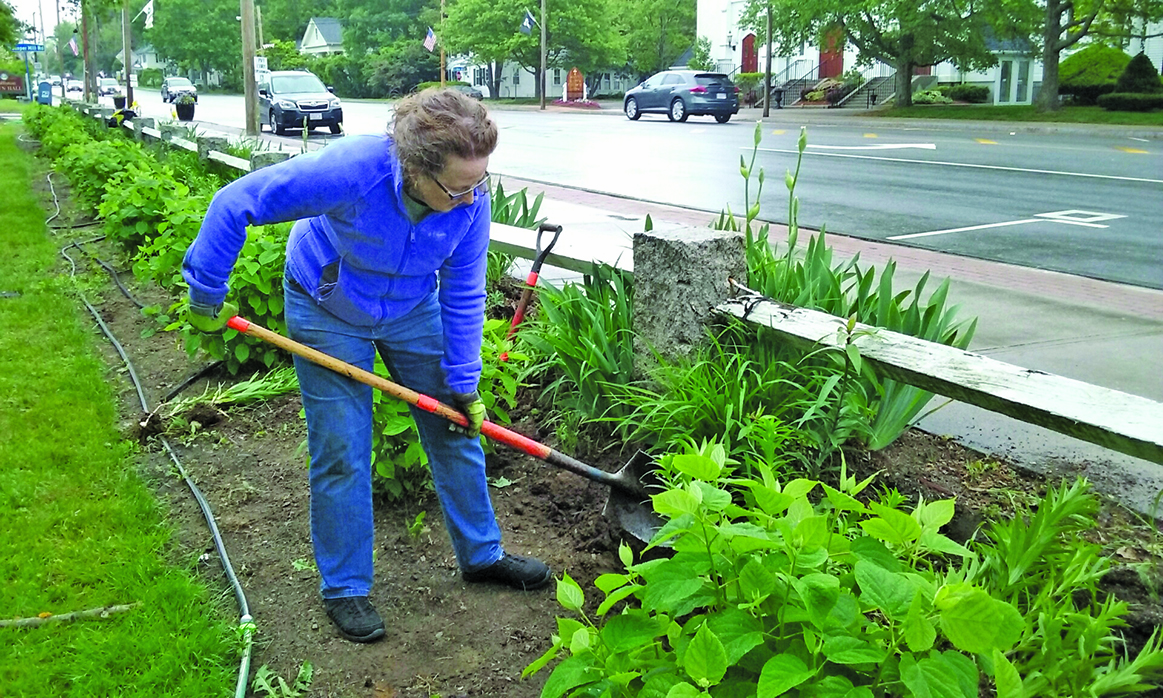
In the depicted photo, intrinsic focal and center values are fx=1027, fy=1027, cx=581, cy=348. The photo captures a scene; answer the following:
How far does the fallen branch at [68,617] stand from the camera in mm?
3012

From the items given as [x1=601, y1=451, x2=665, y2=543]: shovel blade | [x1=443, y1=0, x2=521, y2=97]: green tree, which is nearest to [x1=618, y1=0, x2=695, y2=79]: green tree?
[x1=443, y1=0, x2=521, y2=97]: green tree

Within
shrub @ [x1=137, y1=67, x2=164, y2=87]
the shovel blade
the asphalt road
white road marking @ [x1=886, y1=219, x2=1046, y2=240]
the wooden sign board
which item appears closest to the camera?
the shovel blade

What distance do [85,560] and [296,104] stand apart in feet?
75.4

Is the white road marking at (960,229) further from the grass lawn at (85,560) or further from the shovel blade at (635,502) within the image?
the grass lawn at (85,560)

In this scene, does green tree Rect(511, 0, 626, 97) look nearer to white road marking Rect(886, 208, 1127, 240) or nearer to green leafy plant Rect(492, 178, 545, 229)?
white road marking Rect(886, 208, 1127, 240)

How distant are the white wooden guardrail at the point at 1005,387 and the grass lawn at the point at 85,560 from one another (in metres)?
1.98

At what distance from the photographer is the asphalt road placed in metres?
8.61

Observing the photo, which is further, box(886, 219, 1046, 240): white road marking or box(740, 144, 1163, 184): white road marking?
box(740, 144, 1163, 184): white road marking

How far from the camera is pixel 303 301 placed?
113 inches

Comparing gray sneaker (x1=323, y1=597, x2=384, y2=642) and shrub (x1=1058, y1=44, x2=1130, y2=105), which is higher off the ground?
shrub (x1=1058, y1=44, x2=1130, y2=105)

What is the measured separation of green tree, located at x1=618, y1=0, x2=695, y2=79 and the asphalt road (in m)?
36.9

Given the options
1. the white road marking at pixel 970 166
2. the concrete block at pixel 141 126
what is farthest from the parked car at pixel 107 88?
the white road marking at pixel 970 166

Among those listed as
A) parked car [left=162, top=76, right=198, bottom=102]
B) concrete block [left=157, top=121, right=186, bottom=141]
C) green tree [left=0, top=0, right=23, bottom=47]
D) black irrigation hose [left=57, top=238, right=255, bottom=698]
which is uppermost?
parked car [left=162, top=76, right=198, bottom=102]

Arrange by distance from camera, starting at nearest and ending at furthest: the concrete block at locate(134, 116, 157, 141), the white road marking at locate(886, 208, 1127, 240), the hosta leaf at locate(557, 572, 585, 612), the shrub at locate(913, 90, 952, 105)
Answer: the hosta leaf at locate(557, 572, 585, 612) < the white road marking at locate(886, 208, 1127, 240) < the concrete block at locate(134, 116, 157, 141) < the shrub at locate(913, 90, 952, 105)
